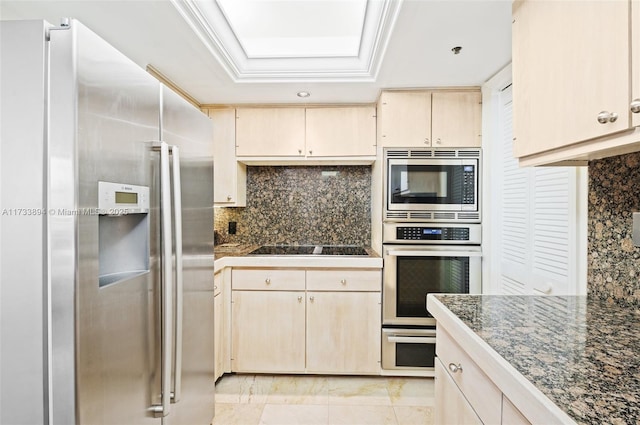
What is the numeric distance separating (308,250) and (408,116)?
4.41 ft

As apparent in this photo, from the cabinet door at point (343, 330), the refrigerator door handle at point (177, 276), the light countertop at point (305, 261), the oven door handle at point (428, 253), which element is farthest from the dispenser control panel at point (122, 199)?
the oven door handle at point (428, 253)

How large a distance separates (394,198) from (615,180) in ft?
4.80

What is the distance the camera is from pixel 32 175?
0.86 metres

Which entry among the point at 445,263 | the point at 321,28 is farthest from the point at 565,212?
the point at 321,28

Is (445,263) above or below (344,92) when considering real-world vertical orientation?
below

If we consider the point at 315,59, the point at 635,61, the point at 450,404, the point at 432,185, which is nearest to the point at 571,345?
the point at 450,404

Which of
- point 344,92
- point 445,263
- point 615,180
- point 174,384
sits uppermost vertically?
point 344,92

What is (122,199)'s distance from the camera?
41.5 inches

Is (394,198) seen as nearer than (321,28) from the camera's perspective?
No

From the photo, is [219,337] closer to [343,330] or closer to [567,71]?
[343,330]

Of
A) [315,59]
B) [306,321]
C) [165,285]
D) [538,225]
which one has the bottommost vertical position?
[306,321]

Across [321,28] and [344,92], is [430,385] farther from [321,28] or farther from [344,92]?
[321,28]

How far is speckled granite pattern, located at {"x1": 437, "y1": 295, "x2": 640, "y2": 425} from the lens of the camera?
64 cm

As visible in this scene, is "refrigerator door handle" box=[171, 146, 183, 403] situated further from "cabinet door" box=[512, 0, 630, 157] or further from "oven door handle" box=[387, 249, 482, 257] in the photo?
"oven door handle" box=[387, 249, 482, 257]
